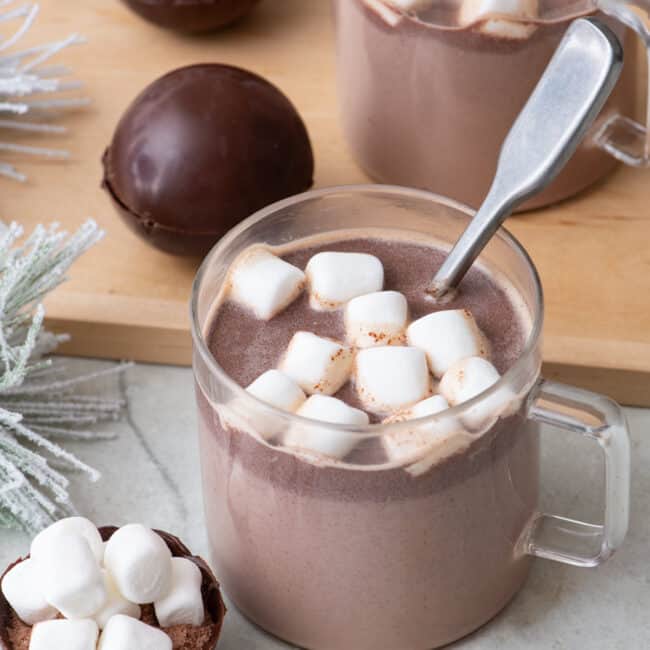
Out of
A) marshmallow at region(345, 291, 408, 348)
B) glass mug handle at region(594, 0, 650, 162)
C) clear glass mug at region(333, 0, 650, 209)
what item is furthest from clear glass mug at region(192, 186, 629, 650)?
glass mug handle at region(594, 0, 650, 162)

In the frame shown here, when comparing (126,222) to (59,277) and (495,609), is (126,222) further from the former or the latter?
(495,609)

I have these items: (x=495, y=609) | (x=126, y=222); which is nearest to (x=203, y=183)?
(x=126, y=222)

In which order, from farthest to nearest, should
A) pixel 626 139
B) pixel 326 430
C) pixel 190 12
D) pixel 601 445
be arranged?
pixel 190 12, pixel 626 139, pixel 601 445, pixel 326 430

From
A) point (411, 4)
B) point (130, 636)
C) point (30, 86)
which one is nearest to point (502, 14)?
point (411, 4)

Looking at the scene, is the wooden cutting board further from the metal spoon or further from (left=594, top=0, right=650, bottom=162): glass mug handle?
the metal spoon

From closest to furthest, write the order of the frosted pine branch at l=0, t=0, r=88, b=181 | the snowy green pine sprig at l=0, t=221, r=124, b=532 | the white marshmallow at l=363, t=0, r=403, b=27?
the snowy green pine sprig at l=0, t=221, r=124, b=532
the white marshmallow at l=363, t=0, r=403, b=27
the frosted pine branch at l=0, t=0, r=88, b=181

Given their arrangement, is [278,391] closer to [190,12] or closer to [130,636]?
[130,636]
